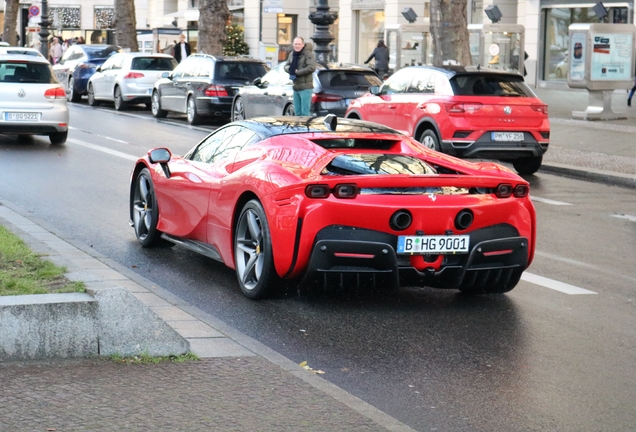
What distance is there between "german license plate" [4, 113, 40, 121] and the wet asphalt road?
25.7 ft

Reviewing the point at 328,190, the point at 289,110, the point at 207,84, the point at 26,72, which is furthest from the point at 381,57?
the point at 328,190

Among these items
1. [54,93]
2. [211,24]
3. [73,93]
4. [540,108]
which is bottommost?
[73,93]

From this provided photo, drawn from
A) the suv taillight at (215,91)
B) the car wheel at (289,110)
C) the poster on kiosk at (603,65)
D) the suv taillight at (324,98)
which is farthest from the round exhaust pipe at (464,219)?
the suv taillight at (215,91)

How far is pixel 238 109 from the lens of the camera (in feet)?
83.5

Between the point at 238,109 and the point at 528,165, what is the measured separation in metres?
9.20

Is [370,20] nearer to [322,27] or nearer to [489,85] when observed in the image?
[322,27]

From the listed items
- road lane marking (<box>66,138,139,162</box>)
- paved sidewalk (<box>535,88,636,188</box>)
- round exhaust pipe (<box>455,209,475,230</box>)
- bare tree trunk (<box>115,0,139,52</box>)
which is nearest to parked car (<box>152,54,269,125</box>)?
road lane marking (<box>66,138,139,162</box>)

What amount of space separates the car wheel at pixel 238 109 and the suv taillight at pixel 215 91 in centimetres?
132

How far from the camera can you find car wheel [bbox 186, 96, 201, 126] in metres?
26.9

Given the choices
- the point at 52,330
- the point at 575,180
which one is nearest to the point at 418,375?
the point at 52,330

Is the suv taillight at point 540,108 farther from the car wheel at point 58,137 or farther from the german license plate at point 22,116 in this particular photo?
the german license plate at point 22,116

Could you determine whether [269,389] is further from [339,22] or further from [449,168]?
[339,22]

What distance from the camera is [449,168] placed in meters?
8.42

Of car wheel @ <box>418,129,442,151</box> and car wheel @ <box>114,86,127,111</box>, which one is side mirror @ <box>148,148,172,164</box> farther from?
car wheel @ <box>114,86,127,111</box>
